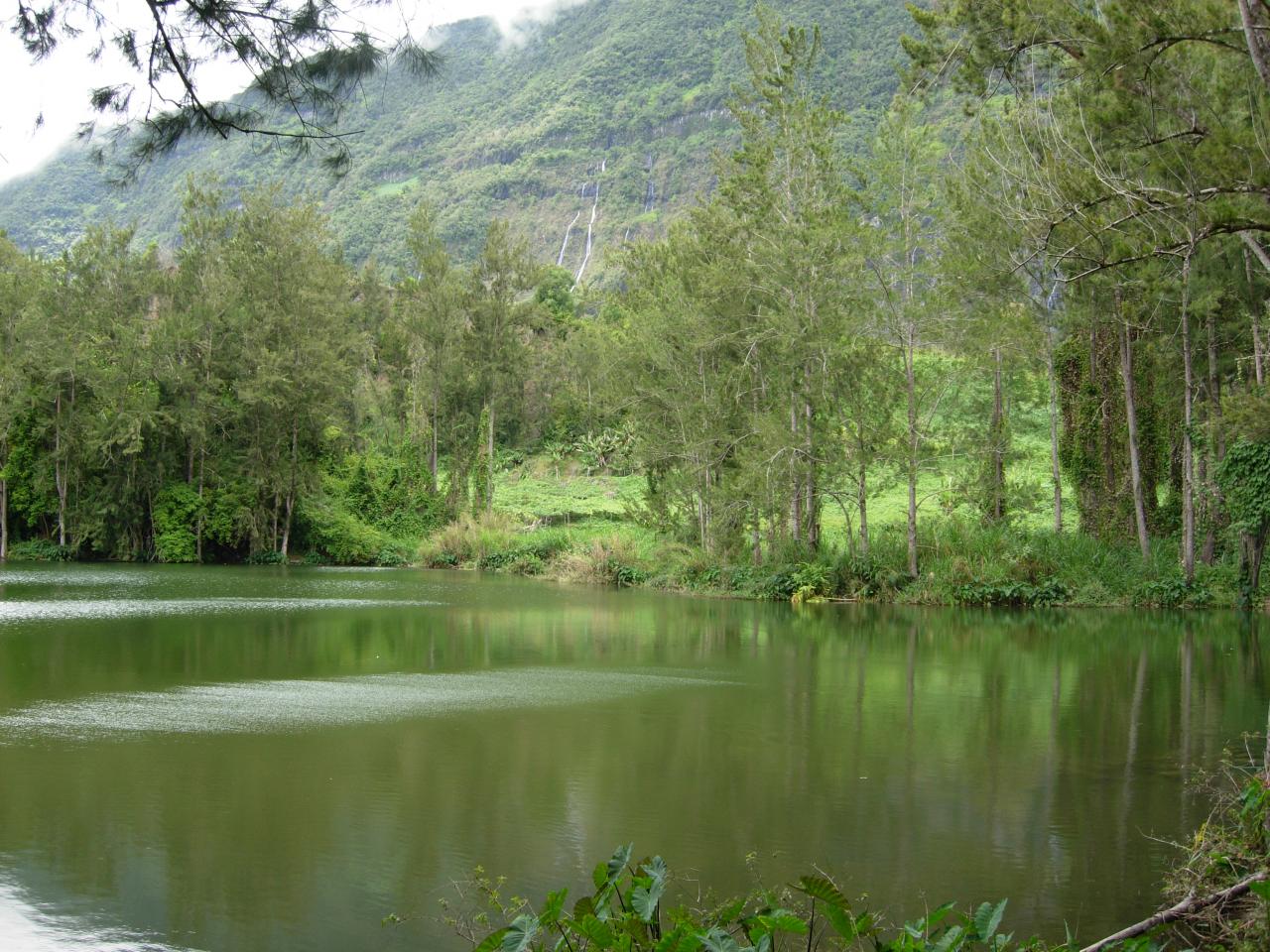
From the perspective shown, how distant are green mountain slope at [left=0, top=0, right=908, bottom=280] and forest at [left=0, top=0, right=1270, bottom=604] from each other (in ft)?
174

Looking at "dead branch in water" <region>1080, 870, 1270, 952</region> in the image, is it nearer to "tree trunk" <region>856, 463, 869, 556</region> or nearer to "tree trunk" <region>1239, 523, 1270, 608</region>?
"tree trunk" <region>1239, 523, 1270, 608</region>

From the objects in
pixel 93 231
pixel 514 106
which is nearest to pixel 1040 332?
pixel 93 231

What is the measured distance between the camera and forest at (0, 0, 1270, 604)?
1148 cm

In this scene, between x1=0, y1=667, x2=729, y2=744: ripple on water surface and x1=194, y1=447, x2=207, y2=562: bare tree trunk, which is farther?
x1=194, y1=447, x2=207, y2=562: bare tree trunk

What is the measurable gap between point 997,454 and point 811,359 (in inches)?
184

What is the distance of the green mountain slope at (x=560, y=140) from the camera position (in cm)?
10062

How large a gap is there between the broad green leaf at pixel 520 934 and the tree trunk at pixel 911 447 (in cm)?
2068

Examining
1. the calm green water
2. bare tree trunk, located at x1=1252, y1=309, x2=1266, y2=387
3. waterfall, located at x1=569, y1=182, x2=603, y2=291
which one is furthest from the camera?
waterfall, located at x1=569, y1=182, x2=603, y2=291

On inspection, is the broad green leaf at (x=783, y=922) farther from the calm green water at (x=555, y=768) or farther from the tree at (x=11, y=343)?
the tree at (x=11, y=343)

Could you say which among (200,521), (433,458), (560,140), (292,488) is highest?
(560,140)

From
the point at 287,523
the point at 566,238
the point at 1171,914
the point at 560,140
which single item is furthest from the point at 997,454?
the point at 560,140

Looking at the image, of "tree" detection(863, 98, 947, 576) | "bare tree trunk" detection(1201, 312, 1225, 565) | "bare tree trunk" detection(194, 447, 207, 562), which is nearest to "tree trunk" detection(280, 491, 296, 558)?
"bare tree trunk" detection(194, 447, 207, 562)

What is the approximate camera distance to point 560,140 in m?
135

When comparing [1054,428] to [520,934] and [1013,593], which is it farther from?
[520,934]
